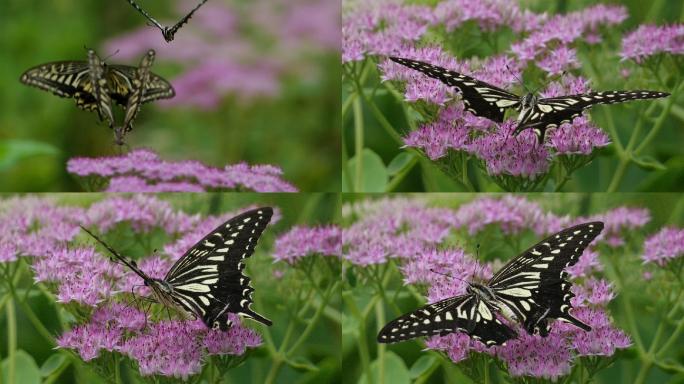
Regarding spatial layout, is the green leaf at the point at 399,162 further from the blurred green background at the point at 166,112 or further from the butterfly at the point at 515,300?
the butterfly at the point at 515,300

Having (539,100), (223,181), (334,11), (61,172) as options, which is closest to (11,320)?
(61,172)

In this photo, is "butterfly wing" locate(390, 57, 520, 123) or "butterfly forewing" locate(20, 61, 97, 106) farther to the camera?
"butterfly forewing" locate(20, 61, 97, 106)

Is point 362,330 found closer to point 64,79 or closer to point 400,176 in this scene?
point 400,176

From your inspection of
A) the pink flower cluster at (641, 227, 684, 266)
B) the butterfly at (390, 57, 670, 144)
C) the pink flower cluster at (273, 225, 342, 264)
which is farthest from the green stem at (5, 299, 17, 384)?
the pink flower cluster at (641, 227, 684, 266)

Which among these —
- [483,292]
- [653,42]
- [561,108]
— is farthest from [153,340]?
[653,42]

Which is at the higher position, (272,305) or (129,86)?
(129,86)

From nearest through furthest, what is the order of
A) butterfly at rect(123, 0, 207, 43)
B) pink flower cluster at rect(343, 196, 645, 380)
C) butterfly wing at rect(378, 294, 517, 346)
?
1. butterfly wing at rect(378, 294, 517, 346)
2. pink flower cluster at rect(343, 196, 645, 380)
3. butterfly at rect(123, 0, 207, 43)

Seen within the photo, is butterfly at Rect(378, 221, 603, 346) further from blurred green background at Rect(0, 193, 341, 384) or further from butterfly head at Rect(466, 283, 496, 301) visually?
blurred green background at Rect(0, 193, 341, 384)
